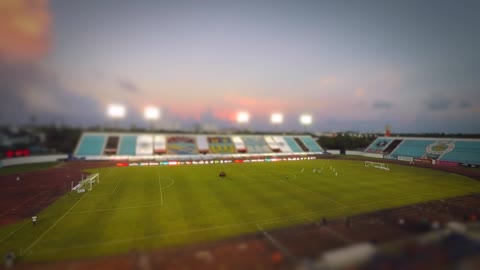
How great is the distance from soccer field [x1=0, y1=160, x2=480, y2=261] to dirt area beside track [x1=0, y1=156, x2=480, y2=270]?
4.41ft

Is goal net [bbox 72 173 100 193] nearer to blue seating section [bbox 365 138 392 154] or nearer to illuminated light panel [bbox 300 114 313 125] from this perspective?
blue seating section [bbox 365 138 392 154]

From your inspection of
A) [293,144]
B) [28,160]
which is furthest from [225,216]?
[293,144]

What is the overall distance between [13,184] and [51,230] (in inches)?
1076

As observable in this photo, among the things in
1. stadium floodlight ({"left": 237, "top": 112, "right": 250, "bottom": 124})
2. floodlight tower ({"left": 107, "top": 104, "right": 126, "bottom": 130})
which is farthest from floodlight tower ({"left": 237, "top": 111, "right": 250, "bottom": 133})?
floodlight tower ({"left": 107, "top": 104, "right": 126, "bottom": 130})

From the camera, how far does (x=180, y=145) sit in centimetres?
8256

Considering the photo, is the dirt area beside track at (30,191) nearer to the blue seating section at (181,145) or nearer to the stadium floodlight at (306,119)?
the blue seating section at (181,145)

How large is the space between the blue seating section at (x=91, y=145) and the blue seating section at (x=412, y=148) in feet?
322

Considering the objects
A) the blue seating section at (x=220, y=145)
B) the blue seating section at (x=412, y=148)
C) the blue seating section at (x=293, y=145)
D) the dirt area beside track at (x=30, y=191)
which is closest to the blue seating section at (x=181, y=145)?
the blue seating section at (x=220, y=145)

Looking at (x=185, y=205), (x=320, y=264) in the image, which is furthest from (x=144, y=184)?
(x=320, y=264)

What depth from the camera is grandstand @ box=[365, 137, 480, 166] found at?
60294 mm

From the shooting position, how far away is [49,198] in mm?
28969

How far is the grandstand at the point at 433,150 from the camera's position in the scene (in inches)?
2374

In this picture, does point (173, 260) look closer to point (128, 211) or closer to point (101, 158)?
point (128, 211)

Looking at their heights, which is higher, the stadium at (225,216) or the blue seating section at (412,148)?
the blue seating section at (412,148)
